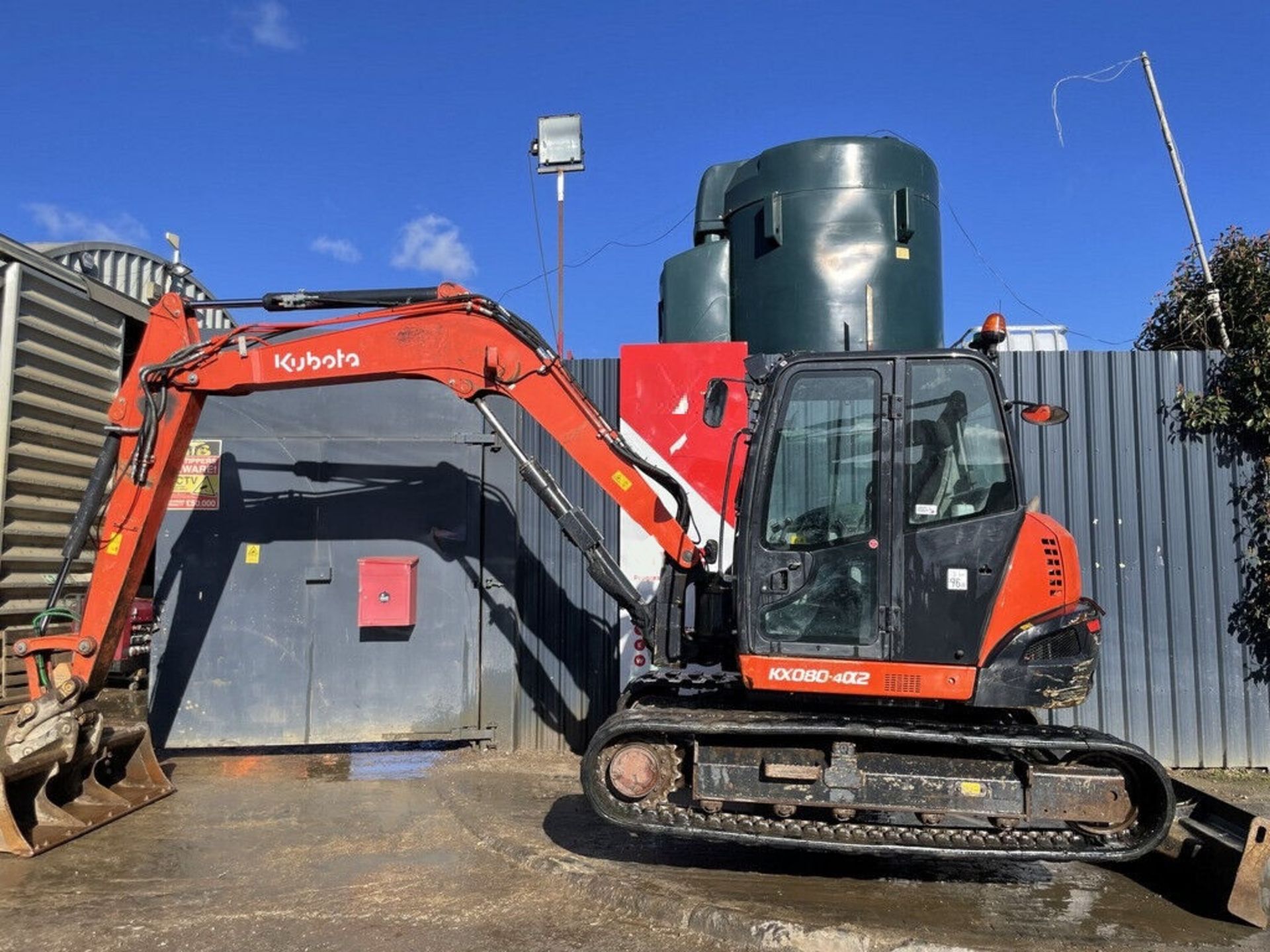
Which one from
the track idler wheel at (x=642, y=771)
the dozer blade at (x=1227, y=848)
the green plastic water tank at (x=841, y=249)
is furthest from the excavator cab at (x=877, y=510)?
the green plastic water tank at (x=841, y=249)

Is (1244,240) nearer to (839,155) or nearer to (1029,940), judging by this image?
(839,155)

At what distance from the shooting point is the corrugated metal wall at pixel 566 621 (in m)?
7.29

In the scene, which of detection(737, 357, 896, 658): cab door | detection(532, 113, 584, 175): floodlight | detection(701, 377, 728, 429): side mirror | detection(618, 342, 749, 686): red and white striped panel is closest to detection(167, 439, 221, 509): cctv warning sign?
detection(618, 342, 749, 686): red and white striped panel

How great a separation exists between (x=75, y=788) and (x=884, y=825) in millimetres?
4996

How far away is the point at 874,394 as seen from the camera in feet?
14.6

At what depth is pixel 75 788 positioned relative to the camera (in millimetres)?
5684

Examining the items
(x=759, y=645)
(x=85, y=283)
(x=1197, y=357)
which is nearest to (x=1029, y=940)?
(x=759, y=645)

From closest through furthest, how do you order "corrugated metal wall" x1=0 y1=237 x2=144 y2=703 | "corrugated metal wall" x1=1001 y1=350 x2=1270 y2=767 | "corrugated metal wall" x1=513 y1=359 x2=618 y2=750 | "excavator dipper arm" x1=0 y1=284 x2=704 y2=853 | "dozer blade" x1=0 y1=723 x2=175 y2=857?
"dozer blade" x1=0 y1=723 x2=175 y2=857 < "excavator dipper arm" x1=0 y1=284 x2=704 y2=853 < "corrugated metal wall" x1=0 y1=237 x2=144 y2=703 < "corrugated metal wall" x1=1001 y1=350 x2=1270 y2=767 < "corrugated metal wall" x1=513 y1=359 x2=618 y2=750

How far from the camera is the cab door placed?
4.34 metres

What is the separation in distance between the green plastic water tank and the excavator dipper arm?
284cm

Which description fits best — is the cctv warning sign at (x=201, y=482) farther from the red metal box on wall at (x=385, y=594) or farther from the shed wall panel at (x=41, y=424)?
the red metal box on wall at (x=385, y=594)

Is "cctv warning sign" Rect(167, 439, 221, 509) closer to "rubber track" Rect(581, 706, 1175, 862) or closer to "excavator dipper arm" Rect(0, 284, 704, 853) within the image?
"excavator dipper arm" Rect(0, 284, 704, 853)

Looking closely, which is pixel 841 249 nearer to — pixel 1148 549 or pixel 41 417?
pixel 1148 549

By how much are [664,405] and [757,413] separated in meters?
2.63
